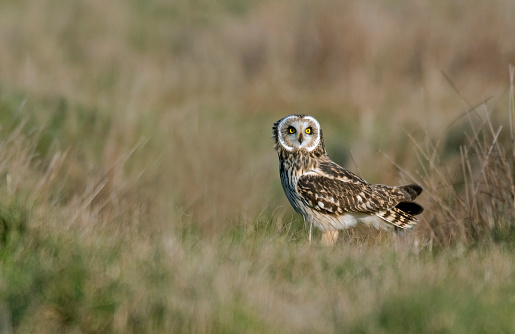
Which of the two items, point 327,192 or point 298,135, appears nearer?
point 327,192

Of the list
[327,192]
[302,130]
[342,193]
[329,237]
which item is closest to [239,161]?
[302,130]

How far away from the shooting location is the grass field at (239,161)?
13.5ft

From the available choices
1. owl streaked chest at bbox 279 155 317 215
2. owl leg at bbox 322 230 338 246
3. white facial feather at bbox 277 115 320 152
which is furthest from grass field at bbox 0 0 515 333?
white facial feather at bbox 277 115 320 152

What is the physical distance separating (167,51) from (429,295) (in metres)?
14.3

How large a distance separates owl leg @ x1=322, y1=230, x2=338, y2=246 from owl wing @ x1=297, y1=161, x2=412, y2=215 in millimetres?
205

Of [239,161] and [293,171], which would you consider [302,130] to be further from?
[239,161]

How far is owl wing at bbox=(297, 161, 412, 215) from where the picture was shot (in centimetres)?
695

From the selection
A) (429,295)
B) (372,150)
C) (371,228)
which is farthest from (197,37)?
(429,295)

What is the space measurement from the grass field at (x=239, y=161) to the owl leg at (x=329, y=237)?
0.40 ft

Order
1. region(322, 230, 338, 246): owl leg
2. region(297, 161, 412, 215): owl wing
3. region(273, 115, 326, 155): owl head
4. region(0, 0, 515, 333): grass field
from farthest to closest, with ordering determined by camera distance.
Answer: region(273, 115, 326, 155): owl head, region(297, 161, 412, 215): owl wing, region(322, 230, 338, 246): owl leg, region(0, 0, 515, 333): grass field

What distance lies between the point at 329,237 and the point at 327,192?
48cm

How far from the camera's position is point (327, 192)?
6961 millimetres

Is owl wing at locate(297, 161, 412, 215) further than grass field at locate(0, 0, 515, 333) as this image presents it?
Yes

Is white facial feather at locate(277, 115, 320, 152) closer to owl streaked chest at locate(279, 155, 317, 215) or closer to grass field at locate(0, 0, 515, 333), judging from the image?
owl streaked chest at locate(279, 155, 317, 215)
